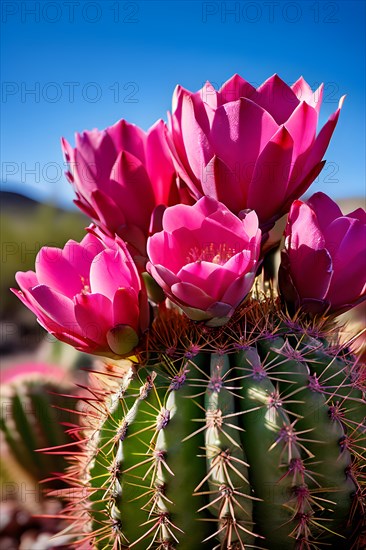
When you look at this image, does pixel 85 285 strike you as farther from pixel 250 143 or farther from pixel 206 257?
pixel 250 143

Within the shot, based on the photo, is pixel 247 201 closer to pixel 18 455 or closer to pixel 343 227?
pixel 343 227

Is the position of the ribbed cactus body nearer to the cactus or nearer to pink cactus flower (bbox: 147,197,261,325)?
pink cactus flower (bbox: 147,197,261,325)

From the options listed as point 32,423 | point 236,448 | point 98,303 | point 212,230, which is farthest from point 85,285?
point 32,423

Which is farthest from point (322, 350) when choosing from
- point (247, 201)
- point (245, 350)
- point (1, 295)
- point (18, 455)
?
point (1, 295)

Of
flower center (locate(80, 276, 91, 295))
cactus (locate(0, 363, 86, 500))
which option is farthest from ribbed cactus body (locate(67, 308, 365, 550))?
cactus (locate(0, 363, 86, 500))

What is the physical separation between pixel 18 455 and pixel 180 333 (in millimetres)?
886

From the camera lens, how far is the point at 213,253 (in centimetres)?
78

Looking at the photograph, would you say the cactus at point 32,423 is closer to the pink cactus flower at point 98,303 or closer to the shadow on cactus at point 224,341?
the shadow on cactus at point 224,341

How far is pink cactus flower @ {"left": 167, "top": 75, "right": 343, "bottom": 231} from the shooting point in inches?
31.8

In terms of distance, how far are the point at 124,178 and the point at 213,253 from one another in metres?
0.21

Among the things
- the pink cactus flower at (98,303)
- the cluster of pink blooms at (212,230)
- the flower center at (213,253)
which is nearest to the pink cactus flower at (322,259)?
the cluster of pink blooms at (212,230)

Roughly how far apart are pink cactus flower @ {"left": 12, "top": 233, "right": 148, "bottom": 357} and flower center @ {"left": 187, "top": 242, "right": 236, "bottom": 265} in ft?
0.27

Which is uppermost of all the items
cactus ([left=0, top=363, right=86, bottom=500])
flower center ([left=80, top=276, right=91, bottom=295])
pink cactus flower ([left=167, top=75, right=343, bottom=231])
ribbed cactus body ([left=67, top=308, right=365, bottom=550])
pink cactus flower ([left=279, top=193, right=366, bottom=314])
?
pink cactus flower ([left=167, top=75, right=343, bottom=231])

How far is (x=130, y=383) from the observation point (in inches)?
32.1
